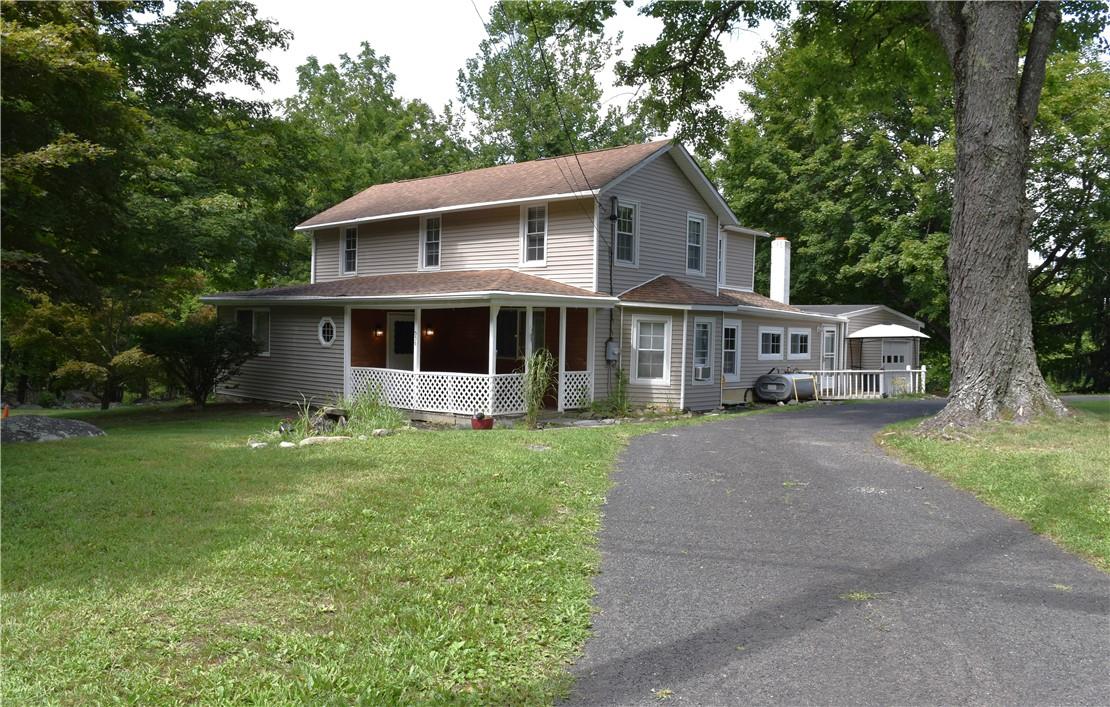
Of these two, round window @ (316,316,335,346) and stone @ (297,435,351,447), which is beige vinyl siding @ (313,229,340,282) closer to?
round window @ (316,316,335,346)

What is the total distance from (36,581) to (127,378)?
22.2m

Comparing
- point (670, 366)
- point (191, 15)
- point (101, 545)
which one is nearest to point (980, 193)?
point (670, 366)

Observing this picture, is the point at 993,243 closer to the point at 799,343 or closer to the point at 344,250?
the point at 799,343

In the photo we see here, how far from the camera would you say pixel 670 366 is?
1808 cm

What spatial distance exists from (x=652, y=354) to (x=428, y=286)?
5573 mm

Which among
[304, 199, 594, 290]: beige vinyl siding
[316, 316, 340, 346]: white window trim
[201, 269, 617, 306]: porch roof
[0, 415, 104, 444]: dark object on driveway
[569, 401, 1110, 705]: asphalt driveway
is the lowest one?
[569, 401, 1110, 705]: asphalt driveway

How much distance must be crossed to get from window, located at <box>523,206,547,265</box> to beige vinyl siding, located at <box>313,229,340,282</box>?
7.87 meters

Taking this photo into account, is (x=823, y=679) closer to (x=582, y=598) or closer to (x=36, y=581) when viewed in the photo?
(x=582, y=598)

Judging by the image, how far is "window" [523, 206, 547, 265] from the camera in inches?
730

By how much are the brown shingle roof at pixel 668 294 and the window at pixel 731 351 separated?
1077mm

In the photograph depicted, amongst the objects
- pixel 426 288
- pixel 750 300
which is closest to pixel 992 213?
pixel 750 300

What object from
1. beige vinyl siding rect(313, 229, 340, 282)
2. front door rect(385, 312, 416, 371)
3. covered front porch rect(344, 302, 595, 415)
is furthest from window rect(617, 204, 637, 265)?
A: beige vinyl siding rect(313, 229, 340, 282)

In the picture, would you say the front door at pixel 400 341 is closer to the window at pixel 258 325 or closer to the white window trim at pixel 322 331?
the white window trim at pixel 322 331

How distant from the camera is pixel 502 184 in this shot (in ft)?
65.9
